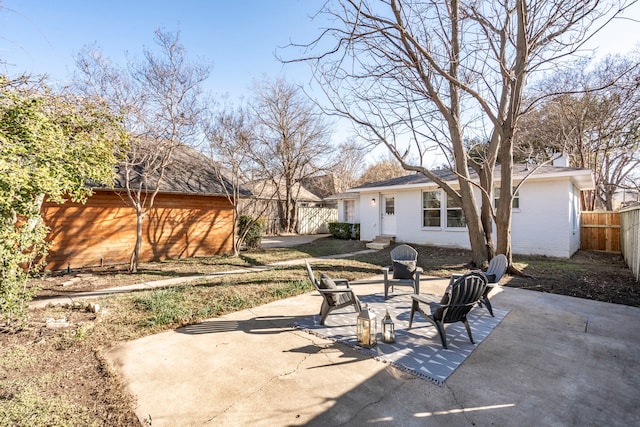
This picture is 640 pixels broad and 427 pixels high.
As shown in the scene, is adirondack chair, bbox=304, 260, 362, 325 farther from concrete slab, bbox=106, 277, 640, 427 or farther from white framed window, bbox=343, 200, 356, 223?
white framed window, bbox=343, 200, 356, 223

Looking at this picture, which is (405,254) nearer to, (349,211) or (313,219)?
(349,211)

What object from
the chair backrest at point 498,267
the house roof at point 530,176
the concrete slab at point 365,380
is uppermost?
the house roof at point 530,176

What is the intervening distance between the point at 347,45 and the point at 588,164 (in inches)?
742

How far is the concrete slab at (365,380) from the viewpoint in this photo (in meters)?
2.41

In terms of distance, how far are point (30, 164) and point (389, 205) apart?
42.6 ft

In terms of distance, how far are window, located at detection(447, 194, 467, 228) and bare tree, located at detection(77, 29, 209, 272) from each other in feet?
32.2

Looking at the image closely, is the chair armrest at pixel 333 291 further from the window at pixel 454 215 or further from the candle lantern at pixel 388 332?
the window at pixel 454 215

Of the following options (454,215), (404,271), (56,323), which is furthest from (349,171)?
(56,323)

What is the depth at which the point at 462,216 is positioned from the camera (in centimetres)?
1175

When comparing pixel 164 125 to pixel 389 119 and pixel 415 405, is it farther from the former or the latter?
pixel 415 405

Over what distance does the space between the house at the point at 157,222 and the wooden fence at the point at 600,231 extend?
14927 millimetres

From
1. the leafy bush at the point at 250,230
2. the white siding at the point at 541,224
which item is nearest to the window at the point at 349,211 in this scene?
the white siding at the point at 541,224

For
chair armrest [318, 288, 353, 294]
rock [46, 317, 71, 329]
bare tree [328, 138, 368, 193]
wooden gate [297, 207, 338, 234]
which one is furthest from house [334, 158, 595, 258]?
bare tree [328, 138, 368, 193]

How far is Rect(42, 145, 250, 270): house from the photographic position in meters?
8.14
